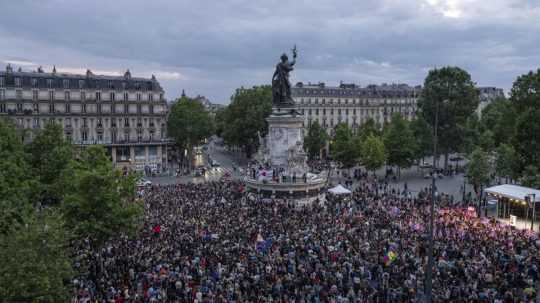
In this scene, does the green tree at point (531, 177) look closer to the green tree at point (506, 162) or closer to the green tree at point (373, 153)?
the green tree at point (506, 162)

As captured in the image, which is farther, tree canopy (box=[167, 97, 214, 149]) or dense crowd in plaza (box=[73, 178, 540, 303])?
tree canopy (box=[167, 97, 214, 149])

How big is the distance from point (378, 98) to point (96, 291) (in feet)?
322

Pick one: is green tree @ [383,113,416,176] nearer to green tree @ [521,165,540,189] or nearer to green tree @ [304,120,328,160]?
green tree @ [304,120,328,160]

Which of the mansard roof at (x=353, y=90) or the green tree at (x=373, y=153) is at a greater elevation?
the mansard roof at (x=353, y=90)

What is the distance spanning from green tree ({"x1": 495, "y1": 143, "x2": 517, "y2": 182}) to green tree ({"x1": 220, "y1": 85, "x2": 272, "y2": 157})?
43465 mm

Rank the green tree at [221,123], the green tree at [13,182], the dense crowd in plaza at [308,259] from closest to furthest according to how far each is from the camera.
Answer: the dense crowd in plaza at [308,259]
the green tree at [13,182]
the green tree at [221,123]

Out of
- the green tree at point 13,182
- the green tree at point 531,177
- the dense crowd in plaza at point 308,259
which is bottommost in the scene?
the dense crowd in plaza at point 308,259

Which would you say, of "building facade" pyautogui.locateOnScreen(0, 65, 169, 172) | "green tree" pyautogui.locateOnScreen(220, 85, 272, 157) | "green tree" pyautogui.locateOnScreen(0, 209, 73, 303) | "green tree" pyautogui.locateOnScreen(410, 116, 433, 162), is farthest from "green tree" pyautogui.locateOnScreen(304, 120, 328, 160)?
"green tree" pyautogui.locateOnScreen(0, 209, 73, 303)

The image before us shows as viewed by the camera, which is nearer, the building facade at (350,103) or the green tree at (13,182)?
the green tree at (13,182)

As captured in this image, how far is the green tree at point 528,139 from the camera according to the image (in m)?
41.8

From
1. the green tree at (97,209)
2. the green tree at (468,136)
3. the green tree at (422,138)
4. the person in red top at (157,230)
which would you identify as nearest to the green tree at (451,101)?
the green tree at (468,136)

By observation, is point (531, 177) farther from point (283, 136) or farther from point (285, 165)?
point (283, 136)

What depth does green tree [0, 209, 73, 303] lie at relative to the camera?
562 inches

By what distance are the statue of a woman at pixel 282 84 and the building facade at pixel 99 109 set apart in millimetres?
33787
